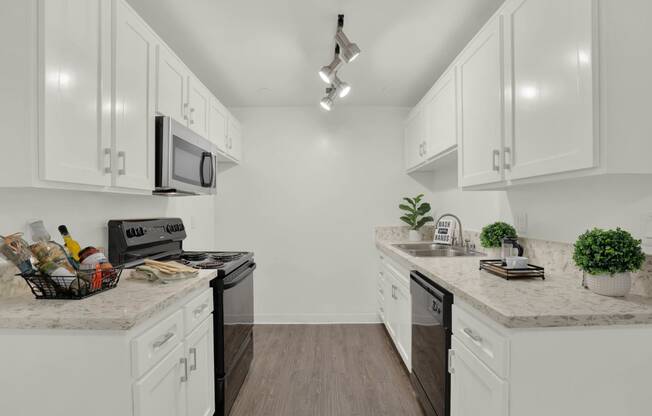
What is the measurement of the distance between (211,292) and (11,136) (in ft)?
3.59

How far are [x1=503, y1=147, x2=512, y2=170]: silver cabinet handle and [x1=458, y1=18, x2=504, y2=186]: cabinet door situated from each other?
28mm

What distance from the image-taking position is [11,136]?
1.12 metres

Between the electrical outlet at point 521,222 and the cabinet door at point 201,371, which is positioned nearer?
the cabinet door at point 201,371

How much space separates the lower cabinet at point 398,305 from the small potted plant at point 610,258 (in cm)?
118

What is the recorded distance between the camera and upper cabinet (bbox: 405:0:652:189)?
1089 mm

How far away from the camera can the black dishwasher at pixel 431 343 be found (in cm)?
158

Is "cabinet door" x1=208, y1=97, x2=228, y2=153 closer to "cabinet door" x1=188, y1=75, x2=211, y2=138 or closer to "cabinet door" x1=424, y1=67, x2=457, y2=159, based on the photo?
"cabinet door" x1=188, y1=75, x2=211, y2=138

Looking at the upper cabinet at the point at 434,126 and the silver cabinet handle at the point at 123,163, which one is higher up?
the upper cabinet at the point at 434,126

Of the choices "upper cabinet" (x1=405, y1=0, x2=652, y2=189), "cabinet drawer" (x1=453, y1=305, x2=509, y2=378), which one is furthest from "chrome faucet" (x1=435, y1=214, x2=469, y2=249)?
"cabinet drawer" (x1=453, y1=305, x2=509, y2=378)

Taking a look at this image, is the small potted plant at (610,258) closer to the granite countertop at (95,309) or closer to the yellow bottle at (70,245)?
the granite countertop at (95,309)

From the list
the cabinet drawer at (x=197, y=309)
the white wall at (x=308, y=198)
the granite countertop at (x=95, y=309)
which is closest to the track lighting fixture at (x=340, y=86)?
the white wall at (x=308, y=198)

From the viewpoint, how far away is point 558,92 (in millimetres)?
1270

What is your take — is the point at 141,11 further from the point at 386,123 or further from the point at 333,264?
the point at 333,264

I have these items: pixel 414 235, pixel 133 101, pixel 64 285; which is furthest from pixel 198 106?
pixel 414 235
